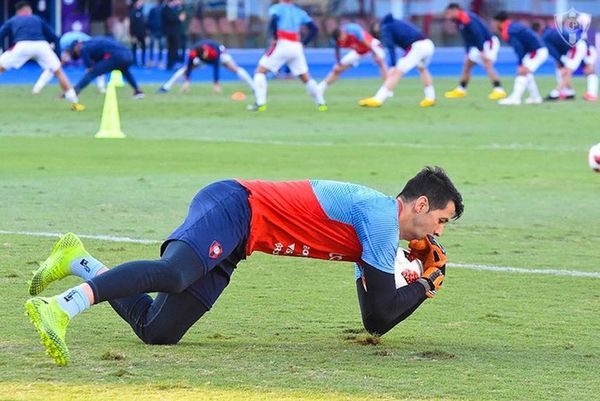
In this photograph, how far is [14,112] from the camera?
25.9 m

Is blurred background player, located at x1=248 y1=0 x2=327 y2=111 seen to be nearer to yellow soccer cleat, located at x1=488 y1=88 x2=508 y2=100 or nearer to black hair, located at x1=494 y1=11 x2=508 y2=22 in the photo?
yellow soccer cleat, located at x1=488 y1=88 x2=508 y2=100

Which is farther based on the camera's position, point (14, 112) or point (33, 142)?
point (14, 112)

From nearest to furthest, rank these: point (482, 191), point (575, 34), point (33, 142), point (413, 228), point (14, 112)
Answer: point (413, 228) < point (482, 191) < point (33, 142) < point (14, 112) < point (575, 34)

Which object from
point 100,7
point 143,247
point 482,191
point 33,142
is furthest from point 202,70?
point 143,247

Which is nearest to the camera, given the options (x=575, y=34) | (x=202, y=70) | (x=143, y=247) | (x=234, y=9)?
(x=143, y=247)

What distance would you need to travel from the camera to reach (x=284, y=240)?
23.1 feet

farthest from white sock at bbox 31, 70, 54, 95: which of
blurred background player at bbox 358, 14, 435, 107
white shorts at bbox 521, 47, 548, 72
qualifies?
white shorts at bbox 521, 47, 548, 72

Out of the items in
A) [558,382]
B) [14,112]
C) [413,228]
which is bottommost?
[14,112]

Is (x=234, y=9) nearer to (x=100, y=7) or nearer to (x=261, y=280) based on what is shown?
(x=100, y=7)

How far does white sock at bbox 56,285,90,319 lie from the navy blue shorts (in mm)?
536

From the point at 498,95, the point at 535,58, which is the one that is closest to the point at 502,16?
the point at 535,58

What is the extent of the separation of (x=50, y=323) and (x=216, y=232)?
93 cm

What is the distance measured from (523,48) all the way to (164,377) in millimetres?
24420

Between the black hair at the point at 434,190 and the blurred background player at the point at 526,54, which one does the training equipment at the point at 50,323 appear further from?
the blurred background player at the point at 526,54
